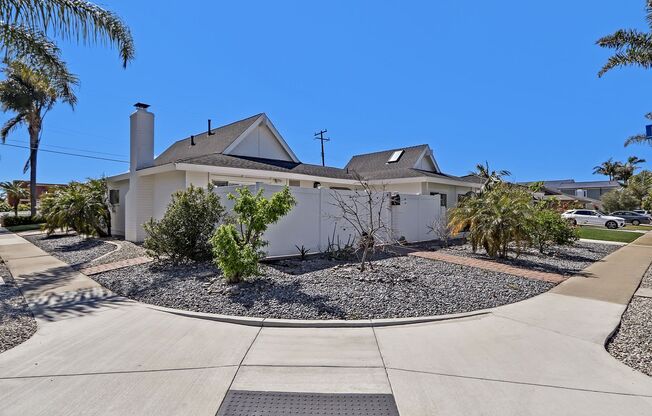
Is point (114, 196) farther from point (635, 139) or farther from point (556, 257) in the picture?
point (635, 139)

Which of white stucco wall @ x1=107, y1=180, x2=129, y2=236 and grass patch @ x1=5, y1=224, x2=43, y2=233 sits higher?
white stucco wall @ x1=107, y1=180, x2=129, y2=236

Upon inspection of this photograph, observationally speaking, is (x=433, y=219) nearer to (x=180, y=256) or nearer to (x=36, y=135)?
(x=180, y=256)

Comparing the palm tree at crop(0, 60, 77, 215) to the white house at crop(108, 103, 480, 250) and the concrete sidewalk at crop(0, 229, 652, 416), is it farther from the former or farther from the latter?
the concrete sidewalk at crop(0, 229, 652, 416)

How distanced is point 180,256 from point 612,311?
919cm

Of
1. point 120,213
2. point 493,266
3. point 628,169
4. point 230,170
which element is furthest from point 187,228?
point 628,169

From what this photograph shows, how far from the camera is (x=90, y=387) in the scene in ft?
10.9

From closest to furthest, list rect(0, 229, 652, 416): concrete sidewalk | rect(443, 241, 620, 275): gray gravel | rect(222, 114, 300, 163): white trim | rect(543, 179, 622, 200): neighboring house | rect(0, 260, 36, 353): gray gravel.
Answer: rect(0, 229, 652, 416): concrete sidewalk < rect(0, 260, 36, 353): gray gravel < rect(443, 241, 620, 275): gray gravel < rect(222, 114, 300, 163): white trim < rect(543, 179, 622, 200): neighboring house

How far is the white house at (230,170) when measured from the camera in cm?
1269

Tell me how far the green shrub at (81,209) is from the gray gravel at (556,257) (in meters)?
14.6

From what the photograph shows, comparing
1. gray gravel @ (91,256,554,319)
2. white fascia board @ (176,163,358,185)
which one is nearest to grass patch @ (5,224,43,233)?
white fascia board @ (176,163,358,185)

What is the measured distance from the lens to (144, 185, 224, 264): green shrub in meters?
Result: 8.66

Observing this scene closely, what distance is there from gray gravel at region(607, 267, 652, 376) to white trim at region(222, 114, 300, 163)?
14.8 m

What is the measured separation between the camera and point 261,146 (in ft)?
58.9

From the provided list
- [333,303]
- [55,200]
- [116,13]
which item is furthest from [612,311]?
[55,200]
